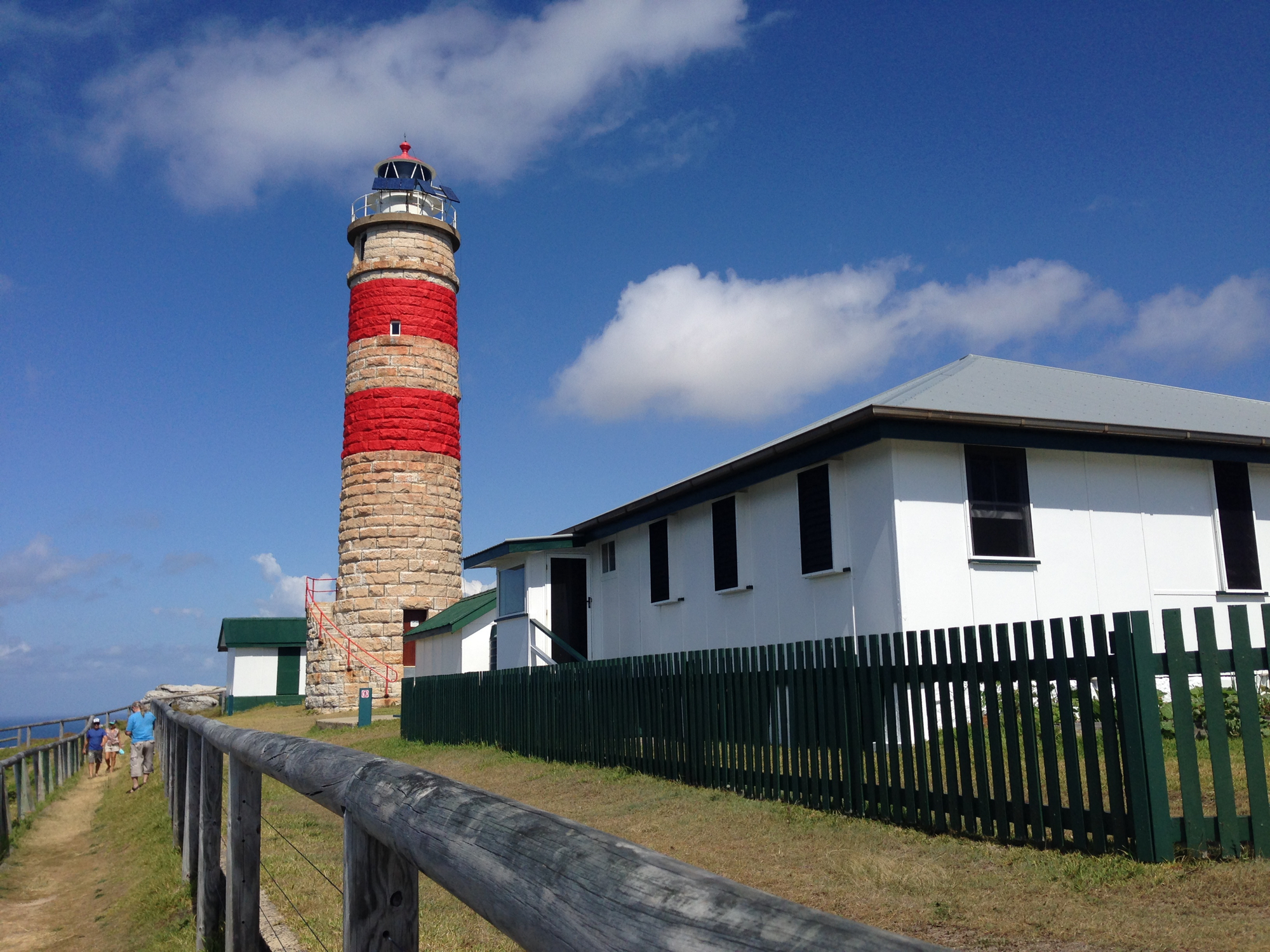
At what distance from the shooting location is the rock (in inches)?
1710

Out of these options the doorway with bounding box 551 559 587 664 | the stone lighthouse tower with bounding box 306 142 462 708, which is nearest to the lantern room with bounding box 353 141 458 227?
the stone lighthouse tower with bounding box 306 142 462 708

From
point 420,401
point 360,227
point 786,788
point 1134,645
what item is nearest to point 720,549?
point 786,788

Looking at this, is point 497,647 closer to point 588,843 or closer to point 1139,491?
point 1139,491

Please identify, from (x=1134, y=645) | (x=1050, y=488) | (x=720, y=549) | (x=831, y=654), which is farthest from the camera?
(x=720, y=549)

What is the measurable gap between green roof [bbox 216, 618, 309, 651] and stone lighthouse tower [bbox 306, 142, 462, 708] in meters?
10.3

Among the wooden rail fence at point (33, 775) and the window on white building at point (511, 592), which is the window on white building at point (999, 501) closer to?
the window on white building at point (511, 592)

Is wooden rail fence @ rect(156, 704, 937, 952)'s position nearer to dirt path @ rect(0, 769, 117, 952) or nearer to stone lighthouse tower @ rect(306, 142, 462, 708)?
dirt path @ rect(0, 769, 117, 952)

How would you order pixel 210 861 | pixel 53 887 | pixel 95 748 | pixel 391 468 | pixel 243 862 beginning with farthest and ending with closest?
1. pixel 391 468
2. pixel 95 748
3. pixel 53 887
4. pixel 210 861
5. pixel 243 862

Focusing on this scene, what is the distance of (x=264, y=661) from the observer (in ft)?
131

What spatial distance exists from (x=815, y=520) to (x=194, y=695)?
134 ft

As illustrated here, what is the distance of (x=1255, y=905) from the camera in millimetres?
5293

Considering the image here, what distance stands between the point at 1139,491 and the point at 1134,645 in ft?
25.0

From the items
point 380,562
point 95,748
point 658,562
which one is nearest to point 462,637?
point 380,562

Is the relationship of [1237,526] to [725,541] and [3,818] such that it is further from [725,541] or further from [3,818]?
[3,818]
